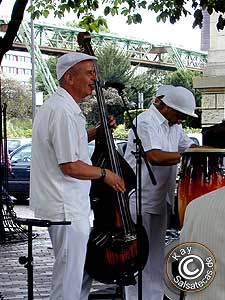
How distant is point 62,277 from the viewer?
391 cm

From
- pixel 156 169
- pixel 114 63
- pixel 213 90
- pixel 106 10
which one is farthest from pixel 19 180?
pixel 114 63

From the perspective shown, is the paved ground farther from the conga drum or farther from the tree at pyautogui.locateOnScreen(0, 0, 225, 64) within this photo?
the tree at pyautogui.locateOnScreen(0, 0, 225, 64)

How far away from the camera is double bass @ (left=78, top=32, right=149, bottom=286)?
168 inches

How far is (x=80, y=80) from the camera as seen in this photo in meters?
4.00

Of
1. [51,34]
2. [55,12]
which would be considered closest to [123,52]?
[51,34]

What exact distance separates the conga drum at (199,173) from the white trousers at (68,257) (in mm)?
581

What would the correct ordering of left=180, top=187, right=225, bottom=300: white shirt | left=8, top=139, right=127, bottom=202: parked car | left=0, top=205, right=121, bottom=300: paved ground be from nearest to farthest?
left=180, top=187, right=225, bottom=300: white shirt → left=0, top=205, right=121, bottom=300: paved ground → left=8, top=139, right=127, bottom=202: parked car

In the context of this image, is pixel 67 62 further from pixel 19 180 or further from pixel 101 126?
pixel 19 180

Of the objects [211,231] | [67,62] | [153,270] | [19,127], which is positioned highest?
[67,62]

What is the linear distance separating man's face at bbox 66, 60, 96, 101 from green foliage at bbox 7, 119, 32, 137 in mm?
32822

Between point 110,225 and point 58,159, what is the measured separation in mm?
743

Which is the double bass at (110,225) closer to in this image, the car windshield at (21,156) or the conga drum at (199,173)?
the conga drum at (199,173)

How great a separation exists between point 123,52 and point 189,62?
14.5 feet

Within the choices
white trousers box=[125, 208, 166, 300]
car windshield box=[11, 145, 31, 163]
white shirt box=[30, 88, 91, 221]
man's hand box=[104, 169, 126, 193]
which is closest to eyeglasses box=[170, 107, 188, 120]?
white trousers box=[125, 208, 166, 300]
